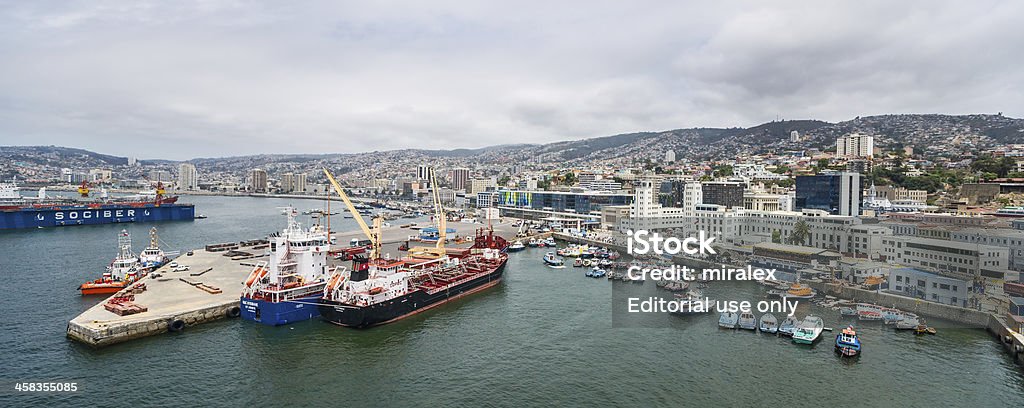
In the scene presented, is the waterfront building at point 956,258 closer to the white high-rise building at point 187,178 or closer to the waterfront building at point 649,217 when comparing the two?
the waterfront building at point 649,217

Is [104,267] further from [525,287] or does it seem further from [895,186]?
[895,186]

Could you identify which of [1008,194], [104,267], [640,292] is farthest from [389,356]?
[1008,194]

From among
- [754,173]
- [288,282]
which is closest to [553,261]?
[288,282]

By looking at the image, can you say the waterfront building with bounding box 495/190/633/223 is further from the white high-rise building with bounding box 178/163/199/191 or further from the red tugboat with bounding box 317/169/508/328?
the white high-rise building with bounding box 178/163/199/191

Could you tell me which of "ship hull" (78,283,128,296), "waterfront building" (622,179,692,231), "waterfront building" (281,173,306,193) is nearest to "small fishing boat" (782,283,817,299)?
"waterfront building" (622,179,692,231)

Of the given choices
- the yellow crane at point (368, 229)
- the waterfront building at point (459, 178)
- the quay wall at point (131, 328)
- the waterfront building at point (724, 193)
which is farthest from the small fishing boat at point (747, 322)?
the waterfront building at point (459, 178)
